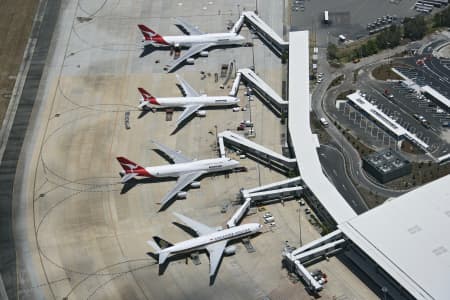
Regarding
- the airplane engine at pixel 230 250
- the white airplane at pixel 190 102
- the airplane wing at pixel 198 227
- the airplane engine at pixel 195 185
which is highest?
the white airplane at pixel 190 102

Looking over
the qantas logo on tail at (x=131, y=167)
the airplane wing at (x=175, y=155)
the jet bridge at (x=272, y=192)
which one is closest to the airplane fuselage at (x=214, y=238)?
the jet bridge at (x=272, y=192)

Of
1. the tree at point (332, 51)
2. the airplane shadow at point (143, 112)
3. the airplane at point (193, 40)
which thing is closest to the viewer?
the airplane shadow at point (143, 112)

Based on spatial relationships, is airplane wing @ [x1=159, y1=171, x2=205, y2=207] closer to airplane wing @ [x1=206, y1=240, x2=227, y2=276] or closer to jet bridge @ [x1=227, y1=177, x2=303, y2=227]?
jet bridge @ [x1=227, y1=177, x2=303, y2=227]

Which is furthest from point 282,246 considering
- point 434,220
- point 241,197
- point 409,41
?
point 409,41

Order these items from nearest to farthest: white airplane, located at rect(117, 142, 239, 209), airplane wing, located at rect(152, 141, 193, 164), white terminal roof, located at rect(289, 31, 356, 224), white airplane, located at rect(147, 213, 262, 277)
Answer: white airplane, located at rect(147, 213, 262, 277) → white terminal roof, located at rect(289, 31, 356, 224) → white airplane, located at rect(117, 142, 239, 209) → airplane wing, located at rect(152, 141, 193, 164)

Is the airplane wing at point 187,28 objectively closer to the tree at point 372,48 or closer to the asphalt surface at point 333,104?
the asphalt surface at point 333,104

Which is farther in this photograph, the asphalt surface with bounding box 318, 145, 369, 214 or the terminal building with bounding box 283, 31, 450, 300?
the asphalt surface with bounding box 318, 145, 369, 214

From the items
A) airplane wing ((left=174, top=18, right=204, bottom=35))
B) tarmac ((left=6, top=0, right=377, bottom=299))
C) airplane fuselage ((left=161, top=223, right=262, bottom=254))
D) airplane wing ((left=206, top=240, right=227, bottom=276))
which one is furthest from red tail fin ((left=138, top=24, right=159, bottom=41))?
airplane wing ((left=206, top=240, right=227, bottom=276))
